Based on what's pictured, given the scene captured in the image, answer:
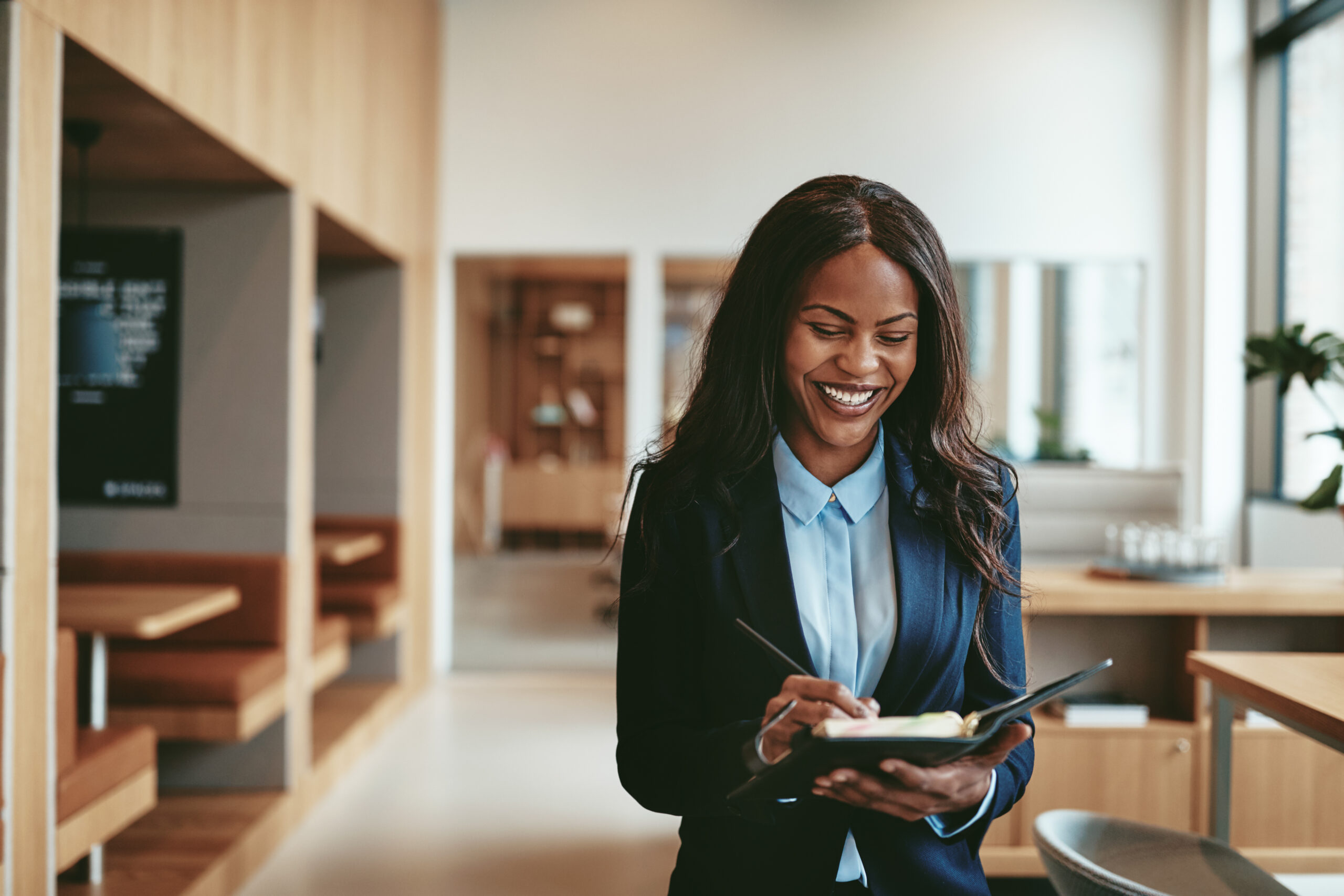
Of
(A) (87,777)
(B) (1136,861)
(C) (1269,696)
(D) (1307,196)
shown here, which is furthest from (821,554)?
(D) (1307,196)

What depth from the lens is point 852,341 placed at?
1117 millimetres

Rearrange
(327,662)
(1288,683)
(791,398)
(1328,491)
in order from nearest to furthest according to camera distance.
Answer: (791,398)
(1288,683)
(1328,491)
(327,662)

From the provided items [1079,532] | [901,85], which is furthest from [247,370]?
[901,85]

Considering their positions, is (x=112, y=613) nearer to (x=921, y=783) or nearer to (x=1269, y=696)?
(x=921, y=783)

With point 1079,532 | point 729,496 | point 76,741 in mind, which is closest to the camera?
point 729,496

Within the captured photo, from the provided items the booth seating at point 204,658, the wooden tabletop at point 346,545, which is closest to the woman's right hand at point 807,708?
the booth seating at point 204,658

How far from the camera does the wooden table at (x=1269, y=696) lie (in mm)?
1714

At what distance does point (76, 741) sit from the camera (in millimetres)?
2656

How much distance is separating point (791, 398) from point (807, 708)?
0.40 metres

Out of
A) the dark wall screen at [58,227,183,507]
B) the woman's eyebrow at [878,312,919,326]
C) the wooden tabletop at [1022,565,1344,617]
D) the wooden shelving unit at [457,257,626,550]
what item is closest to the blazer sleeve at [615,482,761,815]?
the woman's eyebrow at [878,312,919,326]

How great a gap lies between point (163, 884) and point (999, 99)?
540 cm

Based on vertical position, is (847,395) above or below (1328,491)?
above

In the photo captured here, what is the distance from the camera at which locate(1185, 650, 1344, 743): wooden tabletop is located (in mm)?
1703

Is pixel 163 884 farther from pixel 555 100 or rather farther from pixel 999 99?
pixel 999 99
